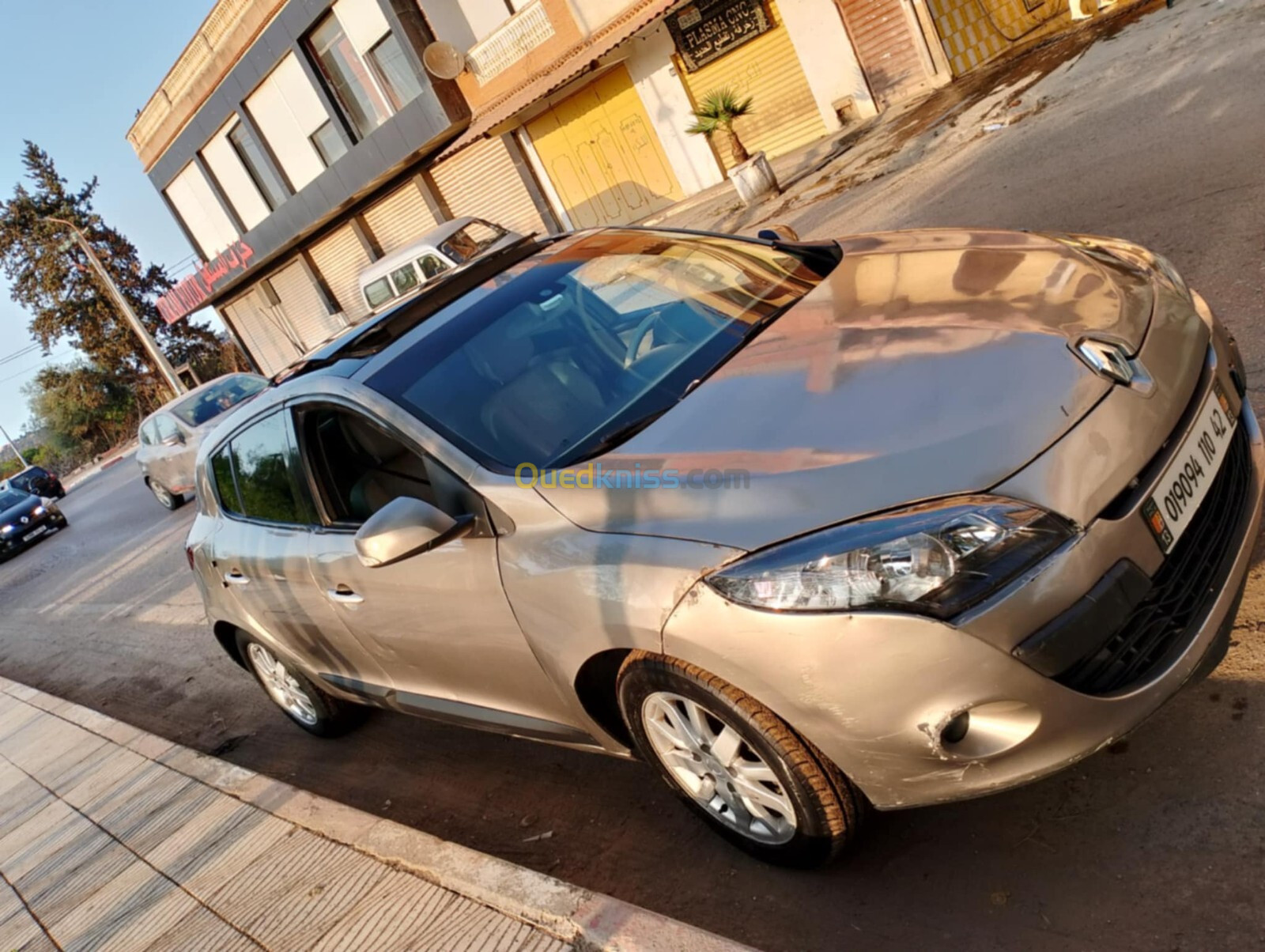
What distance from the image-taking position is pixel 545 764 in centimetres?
386

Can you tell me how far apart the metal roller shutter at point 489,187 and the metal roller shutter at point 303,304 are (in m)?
7.31

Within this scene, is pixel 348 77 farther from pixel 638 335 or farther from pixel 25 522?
pixel 638 335

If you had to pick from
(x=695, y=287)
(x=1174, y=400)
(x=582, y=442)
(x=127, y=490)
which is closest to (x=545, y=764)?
(x=582, y=442)

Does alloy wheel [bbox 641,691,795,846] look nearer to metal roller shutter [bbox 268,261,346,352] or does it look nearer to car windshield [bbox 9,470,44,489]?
metal roller shutter [bbox 268,261,346,352]

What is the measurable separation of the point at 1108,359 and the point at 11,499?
2491cm

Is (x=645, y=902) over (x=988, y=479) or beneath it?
beneath

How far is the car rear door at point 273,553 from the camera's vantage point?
381 cm

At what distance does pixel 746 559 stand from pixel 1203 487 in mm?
1195

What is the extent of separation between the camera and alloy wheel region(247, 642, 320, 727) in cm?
487

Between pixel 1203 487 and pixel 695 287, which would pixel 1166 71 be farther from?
pixel 1203 487

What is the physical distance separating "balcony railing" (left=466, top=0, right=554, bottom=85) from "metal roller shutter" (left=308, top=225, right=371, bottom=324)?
8.10 m

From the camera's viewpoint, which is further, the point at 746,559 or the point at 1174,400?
the point at 1174,400

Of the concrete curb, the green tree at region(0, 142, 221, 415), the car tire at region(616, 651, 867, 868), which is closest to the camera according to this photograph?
the car tire at region(616, 651, 867, 868)

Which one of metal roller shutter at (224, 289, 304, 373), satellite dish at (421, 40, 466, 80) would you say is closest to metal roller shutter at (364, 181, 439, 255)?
satellite dish at (421, 40, 466, 80)
